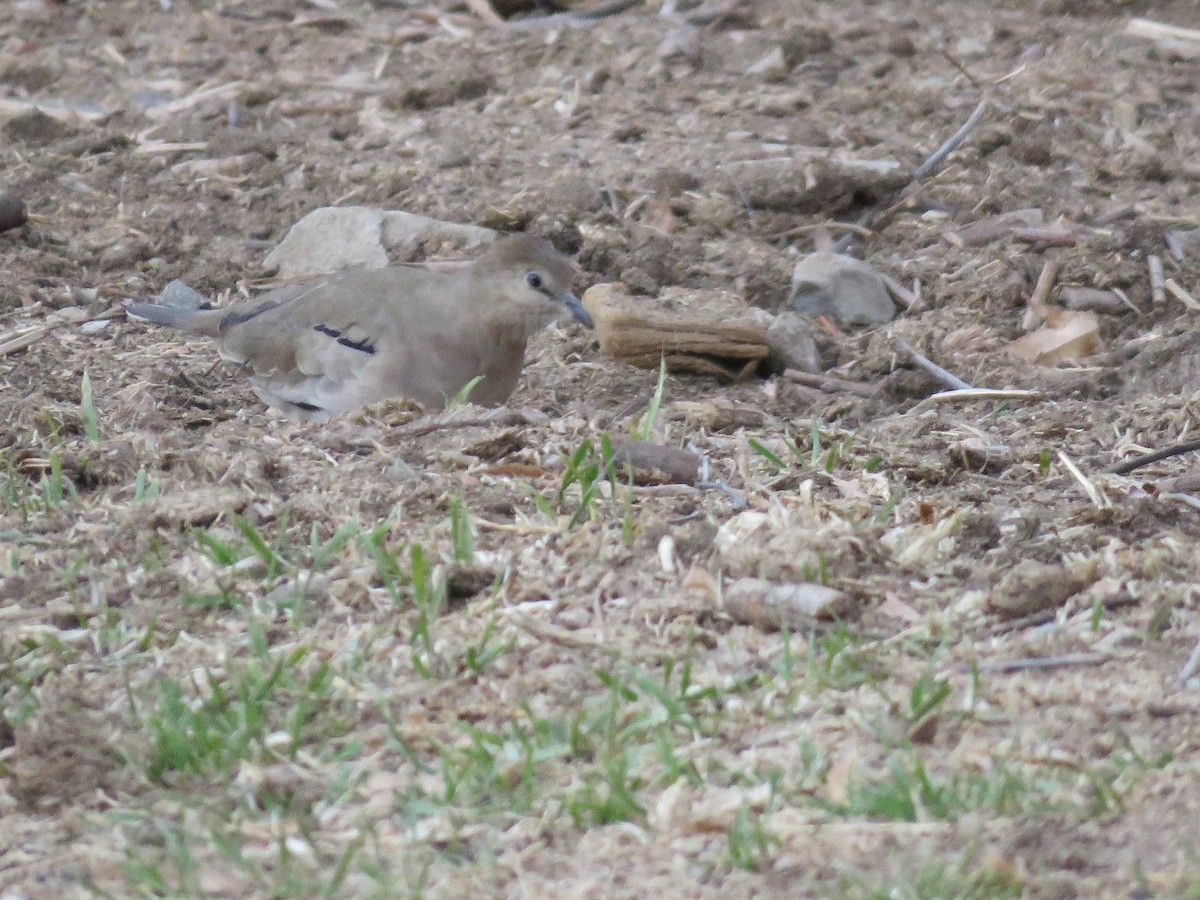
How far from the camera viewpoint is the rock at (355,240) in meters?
7.17

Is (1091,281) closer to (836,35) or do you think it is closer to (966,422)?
(966,422)

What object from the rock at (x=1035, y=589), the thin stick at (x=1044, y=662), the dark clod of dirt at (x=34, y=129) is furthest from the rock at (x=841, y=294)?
the dark clod of dirt at (x=34, y=129)

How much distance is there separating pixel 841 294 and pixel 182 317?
2.52m

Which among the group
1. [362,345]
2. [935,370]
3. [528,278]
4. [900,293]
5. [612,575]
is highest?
[612,575]

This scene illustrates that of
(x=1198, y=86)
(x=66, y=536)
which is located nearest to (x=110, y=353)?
(x=66, y=536)

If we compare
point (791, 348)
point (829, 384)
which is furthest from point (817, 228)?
point (829, 384)

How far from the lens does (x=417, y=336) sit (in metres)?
5.90

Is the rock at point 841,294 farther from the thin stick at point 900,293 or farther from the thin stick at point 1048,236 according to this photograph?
the thin stick at point 1048,236

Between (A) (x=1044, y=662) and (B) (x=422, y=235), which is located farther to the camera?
(B) (x=422, y=235)

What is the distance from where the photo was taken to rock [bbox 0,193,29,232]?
735 centimetres

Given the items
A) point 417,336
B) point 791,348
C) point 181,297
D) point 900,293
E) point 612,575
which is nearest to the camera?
point 612,575

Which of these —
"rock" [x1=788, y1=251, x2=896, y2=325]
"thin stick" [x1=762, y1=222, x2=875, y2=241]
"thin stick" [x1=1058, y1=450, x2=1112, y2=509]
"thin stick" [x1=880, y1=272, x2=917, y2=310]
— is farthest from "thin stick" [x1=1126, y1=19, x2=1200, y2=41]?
"thin stick" [x1=1058, y1=450, x2=1112, y2=509]

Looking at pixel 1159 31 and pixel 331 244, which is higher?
pixel 331 244

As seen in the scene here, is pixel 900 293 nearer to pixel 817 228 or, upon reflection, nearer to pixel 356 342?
pixel 817 228
